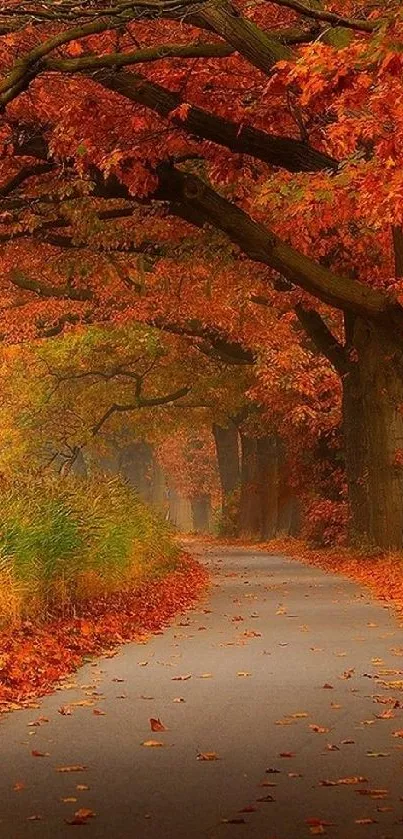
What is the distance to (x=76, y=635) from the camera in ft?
52.4

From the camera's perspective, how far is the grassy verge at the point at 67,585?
45.3 feet

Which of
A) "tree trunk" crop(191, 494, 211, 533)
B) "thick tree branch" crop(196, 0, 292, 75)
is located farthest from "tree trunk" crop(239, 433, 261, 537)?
"thick tree branch" crop(196, 0, 292, 75)

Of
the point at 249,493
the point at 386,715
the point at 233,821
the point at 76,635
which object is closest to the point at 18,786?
the point at 233,821

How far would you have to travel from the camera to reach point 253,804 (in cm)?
770

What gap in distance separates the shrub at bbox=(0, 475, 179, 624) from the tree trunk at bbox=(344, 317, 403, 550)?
5268 millimetres

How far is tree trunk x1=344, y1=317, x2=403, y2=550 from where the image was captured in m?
28.7

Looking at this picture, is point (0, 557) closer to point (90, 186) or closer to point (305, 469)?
point (90, 186)

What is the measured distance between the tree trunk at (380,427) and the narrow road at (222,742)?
11519 millimetres

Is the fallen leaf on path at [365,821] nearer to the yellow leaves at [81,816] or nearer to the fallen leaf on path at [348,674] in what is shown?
the yellow leaves at [81,816]

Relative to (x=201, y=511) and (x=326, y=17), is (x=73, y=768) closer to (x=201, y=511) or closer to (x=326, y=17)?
(x=326, y=17)

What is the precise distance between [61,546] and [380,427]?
12.3 metres

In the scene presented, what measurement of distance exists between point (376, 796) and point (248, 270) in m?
22.5

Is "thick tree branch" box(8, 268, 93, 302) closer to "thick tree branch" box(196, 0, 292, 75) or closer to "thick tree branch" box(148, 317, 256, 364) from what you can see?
"thick tree branch" box(148, 317, 256, 364)

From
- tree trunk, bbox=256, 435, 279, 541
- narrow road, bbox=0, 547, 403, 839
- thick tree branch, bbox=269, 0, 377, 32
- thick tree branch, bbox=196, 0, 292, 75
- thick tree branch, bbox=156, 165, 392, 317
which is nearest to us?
narrow road, bbox=0, 547, 403, 839
